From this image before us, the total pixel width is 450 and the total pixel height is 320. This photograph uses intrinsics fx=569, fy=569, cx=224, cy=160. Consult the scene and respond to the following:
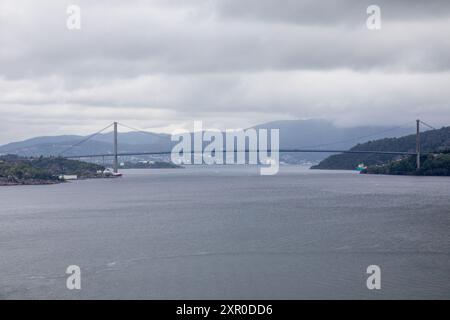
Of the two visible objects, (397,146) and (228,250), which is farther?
(397,146)

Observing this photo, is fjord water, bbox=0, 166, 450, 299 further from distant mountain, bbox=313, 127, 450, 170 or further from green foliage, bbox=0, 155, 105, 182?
distant mountain, bbox=313, 127, 450, 170

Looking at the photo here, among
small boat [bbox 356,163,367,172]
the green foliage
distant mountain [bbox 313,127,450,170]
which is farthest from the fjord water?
distant mountain [bbox 313,127,450,170]

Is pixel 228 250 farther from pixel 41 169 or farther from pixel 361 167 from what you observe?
pixel 361 167

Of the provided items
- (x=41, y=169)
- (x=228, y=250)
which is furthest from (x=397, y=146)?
(x=228, y=250)

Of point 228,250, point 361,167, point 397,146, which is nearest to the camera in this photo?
point 228,250

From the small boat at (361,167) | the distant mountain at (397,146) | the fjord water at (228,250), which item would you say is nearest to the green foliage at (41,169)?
the fjord water at (228,250)

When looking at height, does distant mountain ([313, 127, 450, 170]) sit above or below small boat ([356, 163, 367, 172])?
above

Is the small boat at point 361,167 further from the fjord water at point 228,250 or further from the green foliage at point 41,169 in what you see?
the fjord water at point 228,250
